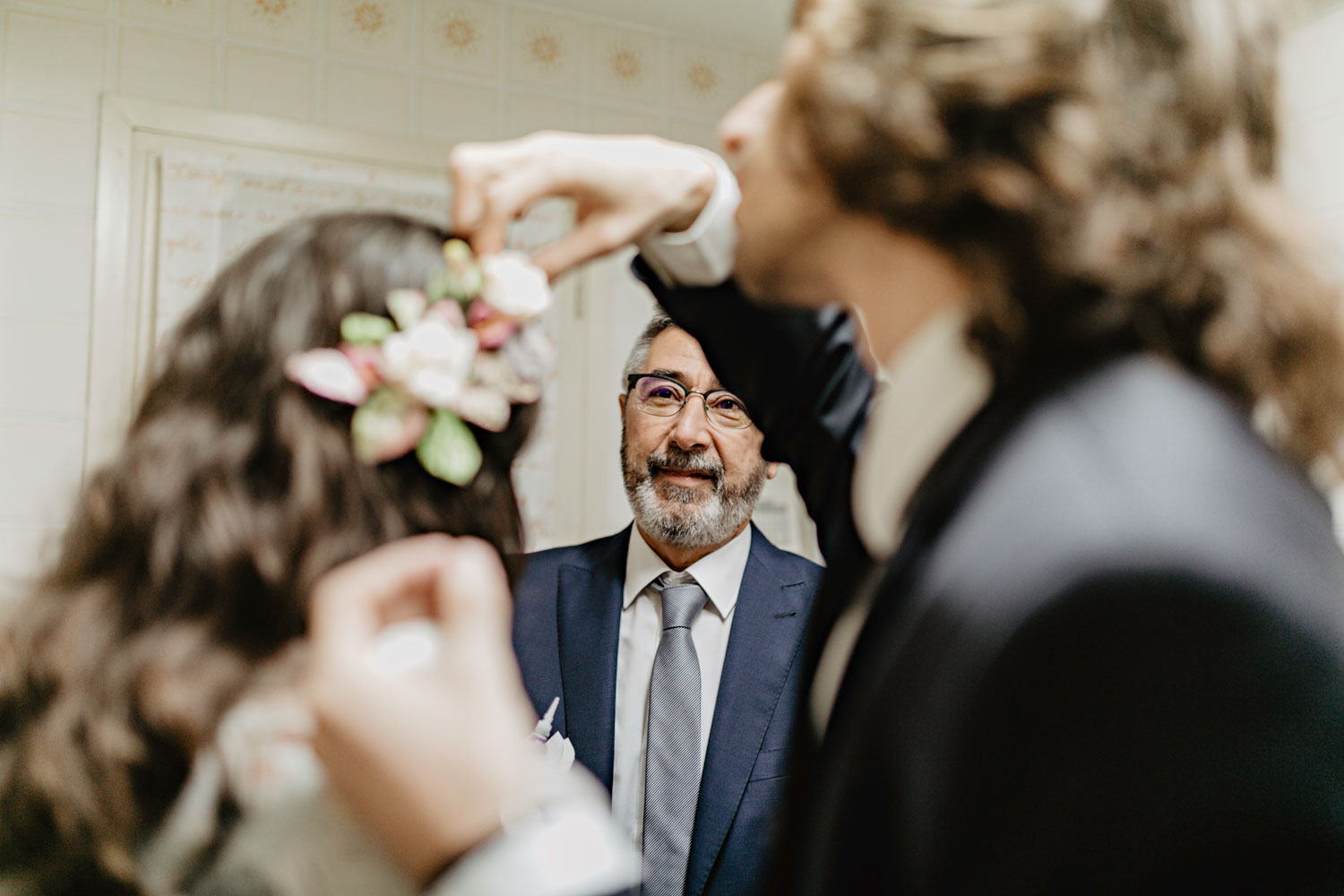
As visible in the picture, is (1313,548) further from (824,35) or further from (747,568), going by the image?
(747,568)

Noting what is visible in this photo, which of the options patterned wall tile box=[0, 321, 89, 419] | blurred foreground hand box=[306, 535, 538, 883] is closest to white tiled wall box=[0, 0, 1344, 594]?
patterned wall tile box=[0, 321, 89, 419]

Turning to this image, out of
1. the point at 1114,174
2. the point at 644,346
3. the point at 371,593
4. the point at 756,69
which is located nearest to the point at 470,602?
the point at 371,593

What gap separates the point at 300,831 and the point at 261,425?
0.27 meters

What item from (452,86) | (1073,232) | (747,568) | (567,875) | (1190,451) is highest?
(452,86)

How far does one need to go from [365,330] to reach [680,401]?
1112 mm

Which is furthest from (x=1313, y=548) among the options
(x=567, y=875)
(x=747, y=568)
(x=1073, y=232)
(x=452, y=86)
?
(x=452, y=86)

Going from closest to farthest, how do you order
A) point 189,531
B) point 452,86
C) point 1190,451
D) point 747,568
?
point 1190,451 → point 189,531 → point 747,568 → point 452,86

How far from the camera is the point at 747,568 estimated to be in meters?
1.63

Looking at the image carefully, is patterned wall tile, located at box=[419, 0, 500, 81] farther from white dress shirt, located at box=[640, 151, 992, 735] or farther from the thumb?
the thumb

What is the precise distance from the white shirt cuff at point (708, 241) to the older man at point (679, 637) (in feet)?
1.78

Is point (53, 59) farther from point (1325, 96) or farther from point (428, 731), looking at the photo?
point (1325, 96)

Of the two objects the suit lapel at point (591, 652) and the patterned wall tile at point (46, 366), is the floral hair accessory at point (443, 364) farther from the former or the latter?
the patterned wall tile at point (46, 366)

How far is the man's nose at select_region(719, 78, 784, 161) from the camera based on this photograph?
668 mm

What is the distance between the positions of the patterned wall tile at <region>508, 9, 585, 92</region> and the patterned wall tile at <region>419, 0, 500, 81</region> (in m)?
0.05
